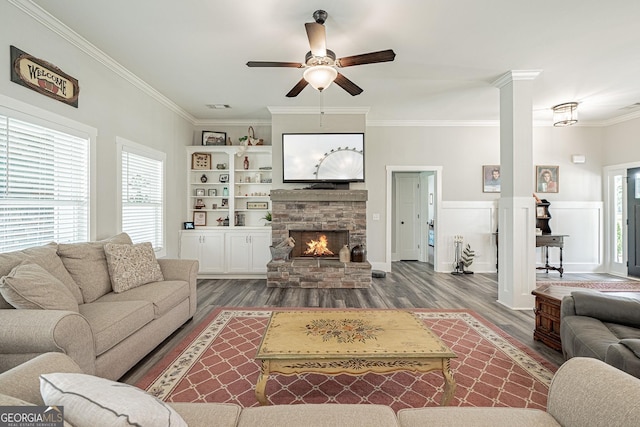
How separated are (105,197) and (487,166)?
626cm

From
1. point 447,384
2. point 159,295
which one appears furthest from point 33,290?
point 447,384

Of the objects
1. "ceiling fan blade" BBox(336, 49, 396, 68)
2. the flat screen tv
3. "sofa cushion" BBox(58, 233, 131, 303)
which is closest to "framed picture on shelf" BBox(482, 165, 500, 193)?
the flat screen tv

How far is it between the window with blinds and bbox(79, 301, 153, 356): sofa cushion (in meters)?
0.91

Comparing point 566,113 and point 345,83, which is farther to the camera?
point 566,113

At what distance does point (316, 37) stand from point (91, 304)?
278cm

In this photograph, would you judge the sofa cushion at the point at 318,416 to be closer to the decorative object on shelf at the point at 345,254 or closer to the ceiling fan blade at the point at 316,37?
the ceiling fan blade at the point at 316,37

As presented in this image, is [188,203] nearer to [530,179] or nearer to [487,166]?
[530,179]

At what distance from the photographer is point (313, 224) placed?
16.3 feet

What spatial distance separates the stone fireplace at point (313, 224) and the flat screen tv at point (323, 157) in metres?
0.32

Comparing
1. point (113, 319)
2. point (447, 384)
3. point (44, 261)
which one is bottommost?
point (447, 384)

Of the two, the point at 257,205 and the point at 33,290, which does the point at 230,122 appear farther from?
the point at 33,290

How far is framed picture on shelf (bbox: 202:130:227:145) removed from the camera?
5605mm

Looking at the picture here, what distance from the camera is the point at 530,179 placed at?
3.64 metres

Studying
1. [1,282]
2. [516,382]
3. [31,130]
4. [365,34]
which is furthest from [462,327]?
[31,130]
